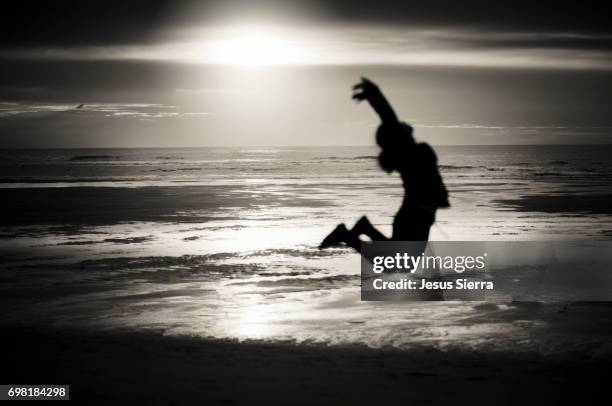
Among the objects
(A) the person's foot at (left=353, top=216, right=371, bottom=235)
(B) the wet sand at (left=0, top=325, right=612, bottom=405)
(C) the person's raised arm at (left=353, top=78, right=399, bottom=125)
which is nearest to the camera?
(B) the wet sand at (left=0, top=325, right=612, bottom=405)

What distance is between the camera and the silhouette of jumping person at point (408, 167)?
24.7ft

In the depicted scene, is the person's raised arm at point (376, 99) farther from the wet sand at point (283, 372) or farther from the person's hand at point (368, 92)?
the wet sand at point (283, 372)

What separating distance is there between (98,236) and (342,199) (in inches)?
530

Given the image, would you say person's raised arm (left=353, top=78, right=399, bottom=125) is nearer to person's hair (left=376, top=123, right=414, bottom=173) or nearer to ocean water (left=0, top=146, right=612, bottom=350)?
person's hair (left=376, top=123, right=414, bottom=173)

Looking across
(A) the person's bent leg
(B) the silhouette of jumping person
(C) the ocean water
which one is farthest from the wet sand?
(A) the person's bent leg

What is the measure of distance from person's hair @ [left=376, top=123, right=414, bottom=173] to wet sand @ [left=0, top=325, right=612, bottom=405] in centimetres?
189

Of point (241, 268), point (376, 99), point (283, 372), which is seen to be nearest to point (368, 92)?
point (376, 99)

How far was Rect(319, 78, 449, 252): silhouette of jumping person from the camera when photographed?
24.7 feet

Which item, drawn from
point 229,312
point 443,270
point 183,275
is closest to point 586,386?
point 229,312

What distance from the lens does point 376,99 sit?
7.51 metres

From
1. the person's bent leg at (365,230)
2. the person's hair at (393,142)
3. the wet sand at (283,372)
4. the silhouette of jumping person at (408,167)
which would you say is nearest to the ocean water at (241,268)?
the wet sand at (283,372)

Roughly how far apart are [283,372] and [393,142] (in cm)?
252

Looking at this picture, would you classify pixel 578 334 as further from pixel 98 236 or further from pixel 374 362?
pixel 98 236

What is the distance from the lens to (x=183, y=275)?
483 inches
